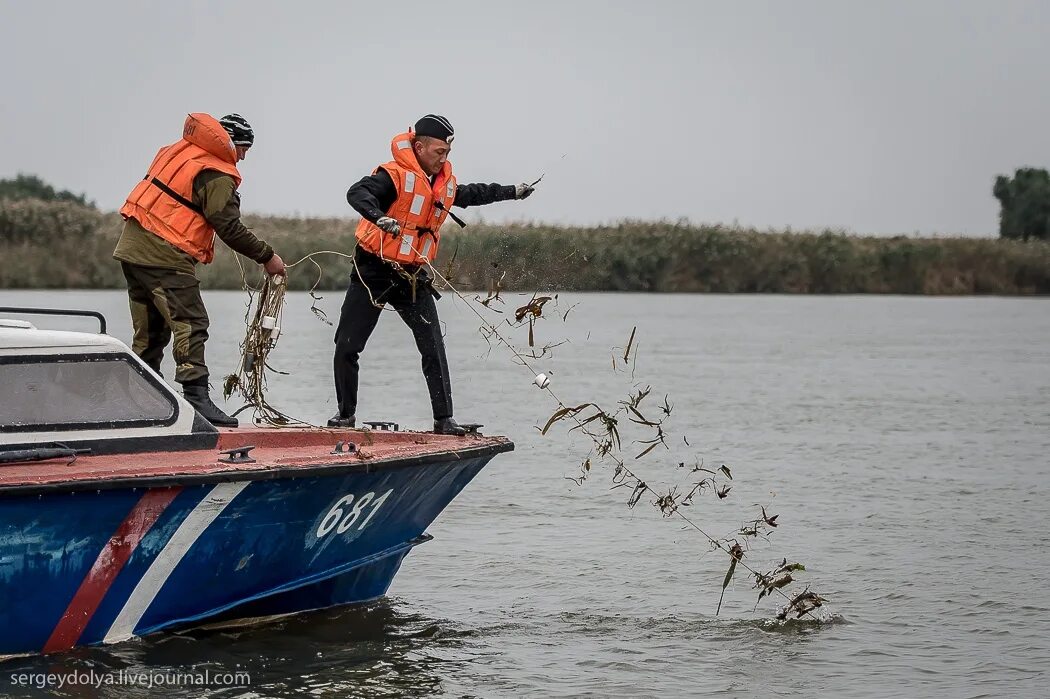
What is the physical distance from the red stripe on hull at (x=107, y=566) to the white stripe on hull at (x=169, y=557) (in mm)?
122

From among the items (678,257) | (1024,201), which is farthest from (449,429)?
(1024,201)

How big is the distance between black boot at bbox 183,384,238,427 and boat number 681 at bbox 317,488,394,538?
0.82 metres

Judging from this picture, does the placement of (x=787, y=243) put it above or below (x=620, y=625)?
above

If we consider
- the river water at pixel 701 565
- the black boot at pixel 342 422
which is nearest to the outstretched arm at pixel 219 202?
the black boot at pixel 342 422

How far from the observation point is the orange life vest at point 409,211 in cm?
731

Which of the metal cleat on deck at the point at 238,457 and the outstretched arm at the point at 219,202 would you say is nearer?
the metal cleat on deck at the point at 238,457

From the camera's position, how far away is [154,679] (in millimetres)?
6172

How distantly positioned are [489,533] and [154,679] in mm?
3411

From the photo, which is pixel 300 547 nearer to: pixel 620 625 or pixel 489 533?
pixel 620 625

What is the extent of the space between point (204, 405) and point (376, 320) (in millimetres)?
867

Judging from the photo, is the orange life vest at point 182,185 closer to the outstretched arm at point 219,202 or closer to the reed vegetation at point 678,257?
the outstretched arm at point 219,202

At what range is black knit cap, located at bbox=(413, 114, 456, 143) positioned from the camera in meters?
7.32

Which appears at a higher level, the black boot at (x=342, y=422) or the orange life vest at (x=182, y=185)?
the orange life vest at (x=182, y=185)

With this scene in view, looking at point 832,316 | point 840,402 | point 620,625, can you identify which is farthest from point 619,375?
point 832,316
